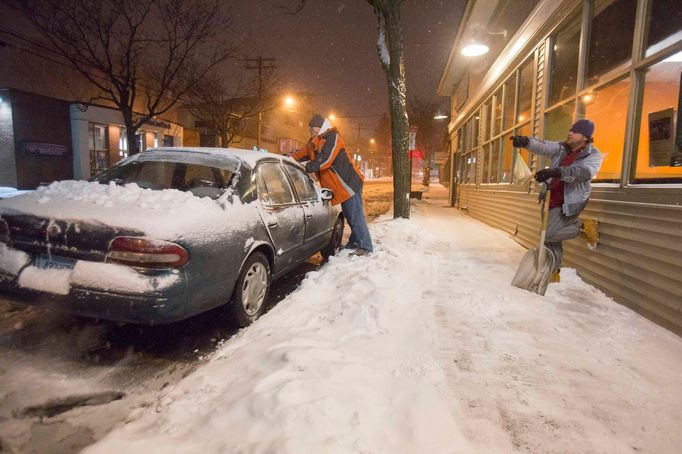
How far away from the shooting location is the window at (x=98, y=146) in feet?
72.5

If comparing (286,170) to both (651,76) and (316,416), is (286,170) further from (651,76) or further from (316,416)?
(651,76)

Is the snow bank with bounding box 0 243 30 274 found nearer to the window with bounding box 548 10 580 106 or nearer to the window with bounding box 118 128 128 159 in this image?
the window with bounding box 548 10 580 106

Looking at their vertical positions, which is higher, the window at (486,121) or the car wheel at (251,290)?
the window at (486,121)

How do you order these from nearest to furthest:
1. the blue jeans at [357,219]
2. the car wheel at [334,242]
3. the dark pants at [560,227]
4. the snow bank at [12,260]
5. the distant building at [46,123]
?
1. the snow bank at [12,260]
2. the dark pants at [560,227]
3. the blue jeans at [357,219]
4. the car wheel at [334,242]
5. the distant building at [46,123]

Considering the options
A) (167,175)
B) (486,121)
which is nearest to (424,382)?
(167,175)

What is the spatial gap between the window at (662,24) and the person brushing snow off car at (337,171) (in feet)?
11.6

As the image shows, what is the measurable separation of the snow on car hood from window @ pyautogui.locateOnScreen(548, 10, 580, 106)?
6.08 metres

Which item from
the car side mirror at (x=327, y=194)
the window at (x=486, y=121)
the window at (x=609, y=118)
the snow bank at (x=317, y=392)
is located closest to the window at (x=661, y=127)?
the window at (x=609, y=118)

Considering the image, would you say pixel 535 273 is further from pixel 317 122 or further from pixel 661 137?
pixel 317 122

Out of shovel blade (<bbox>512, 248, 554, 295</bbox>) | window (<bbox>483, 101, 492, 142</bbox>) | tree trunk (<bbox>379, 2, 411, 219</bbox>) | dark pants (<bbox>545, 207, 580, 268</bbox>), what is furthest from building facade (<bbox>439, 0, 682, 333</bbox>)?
tree trunk (<bbox>379, 2, 411, 219</bbox>)

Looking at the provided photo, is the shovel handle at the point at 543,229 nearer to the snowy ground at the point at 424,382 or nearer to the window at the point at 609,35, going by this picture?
the snowy ground at the point at 424,382

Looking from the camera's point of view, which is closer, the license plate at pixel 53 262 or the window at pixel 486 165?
the license plate at pixel 53 262

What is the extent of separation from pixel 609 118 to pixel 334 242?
5056 mm

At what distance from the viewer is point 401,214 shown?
10109mm
